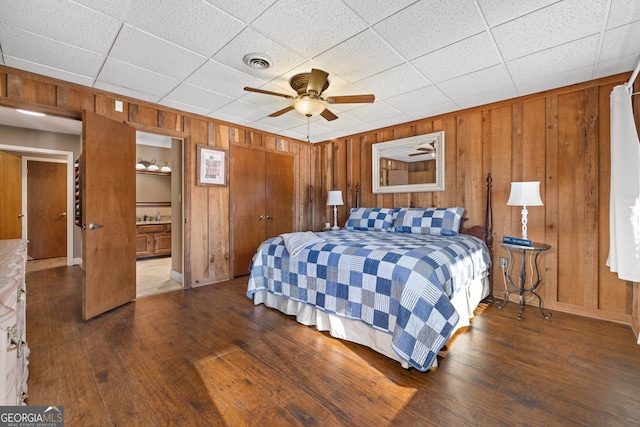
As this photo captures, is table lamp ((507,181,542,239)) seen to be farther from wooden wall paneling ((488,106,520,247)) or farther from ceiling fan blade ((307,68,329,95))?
ceiling fan blade ((307,68,329,95))

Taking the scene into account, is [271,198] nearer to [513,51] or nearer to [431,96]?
[431,96]

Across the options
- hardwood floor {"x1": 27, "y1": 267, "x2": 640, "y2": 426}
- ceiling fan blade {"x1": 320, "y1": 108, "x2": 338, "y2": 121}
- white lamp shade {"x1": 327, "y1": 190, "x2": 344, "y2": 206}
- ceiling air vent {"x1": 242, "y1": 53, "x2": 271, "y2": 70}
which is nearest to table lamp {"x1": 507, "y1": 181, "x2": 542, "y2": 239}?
hardwood floor {"x1": 27, "y1": 267, "x2": 640, "y2": 426}

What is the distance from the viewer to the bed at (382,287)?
1.77 m

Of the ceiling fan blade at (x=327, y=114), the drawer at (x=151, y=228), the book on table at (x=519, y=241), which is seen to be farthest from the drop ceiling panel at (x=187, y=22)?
the drawer at (x=151, y=228)

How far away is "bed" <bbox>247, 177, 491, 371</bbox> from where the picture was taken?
1766 mm

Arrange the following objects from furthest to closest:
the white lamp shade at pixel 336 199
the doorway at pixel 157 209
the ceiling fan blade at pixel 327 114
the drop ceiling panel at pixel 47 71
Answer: the white lamp shade at pixel 336 199 → the doorway at pixel 157 209 → the ceiling fan blade at pixel 327 114 → the drop ceiling panel at pixel 47 71

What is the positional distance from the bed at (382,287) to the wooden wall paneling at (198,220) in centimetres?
122

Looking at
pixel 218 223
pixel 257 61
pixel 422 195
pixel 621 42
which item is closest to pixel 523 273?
pixel 422 195

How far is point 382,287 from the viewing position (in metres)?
1.98

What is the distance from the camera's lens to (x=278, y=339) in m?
2.26

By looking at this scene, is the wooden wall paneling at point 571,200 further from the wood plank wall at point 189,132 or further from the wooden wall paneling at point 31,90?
the wooden wall paneling at point 31,90

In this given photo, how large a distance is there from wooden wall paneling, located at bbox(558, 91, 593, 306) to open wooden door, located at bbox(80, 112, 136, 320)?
486 cm

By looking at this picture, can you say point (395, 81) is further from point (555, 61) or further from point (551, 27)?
point (555, 61)

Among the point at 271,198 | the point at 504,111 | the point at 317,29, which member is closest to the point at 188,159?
the point at 271,198
